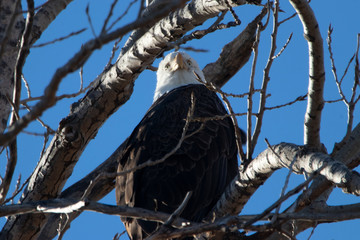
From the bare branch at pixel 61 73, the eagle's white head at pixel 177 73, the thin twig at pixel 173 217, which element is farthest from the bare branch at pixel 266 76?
the eagle's white head at pixel 177 73

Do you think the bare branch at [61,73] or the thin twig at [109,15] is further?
the thin twig at [109,15]

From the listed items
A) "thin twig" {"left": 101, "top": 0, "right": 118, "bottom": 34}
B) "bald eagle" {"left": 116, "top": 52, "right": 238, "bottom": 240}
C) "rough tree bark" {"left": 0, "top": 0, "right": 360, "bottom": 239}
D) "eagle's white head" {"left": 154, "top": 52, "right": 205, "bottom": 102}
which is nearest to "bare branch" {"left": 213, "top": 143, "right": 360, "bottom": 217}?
"rough tree bark" {"left": 0, "top": 0, "right": 360, "bottom": 239}

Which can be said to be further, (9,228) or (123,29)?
(9,228)

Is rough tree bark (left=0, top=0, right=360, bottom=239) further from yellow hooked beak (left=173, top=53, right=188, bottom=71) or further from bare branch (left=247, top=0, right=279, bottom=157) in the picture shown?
yellow hooked beak (left=173, top=53, right=188, bottom=71)

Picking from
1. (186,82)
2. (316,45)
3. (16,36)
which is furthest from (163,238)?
(186,82)

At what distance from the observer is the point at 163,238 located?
7.72ft

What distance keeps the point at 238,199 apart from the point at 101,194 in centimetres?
216

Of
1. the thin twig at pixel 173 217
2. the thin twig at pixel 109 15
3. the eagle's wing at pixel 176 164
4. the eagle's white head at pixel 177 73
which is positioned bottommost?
the thin twig at pixel 173 217

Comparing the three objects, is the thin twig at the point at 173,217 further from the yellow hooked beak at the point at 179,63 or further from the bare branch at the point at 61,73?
the yellow hooked beak at the point at 179,63

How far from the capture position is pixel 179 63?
5777 mm

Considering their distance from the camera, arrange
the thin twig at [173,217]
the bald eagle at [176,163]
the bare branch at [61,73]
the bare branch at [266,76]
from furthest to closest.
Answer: the bald eagle at [176,163] < the bare branch at [266,76] < the thin twig at [173,217] < the bare branch at [61,73]

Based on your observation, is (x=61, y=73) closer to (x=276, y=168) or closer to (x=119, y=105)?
(x=276, y=168)

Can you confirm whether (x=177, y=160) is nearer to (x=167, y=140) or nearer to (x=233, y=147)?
(x=167, y=140)

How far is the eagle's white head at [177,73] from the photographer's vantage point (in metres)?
5.78
